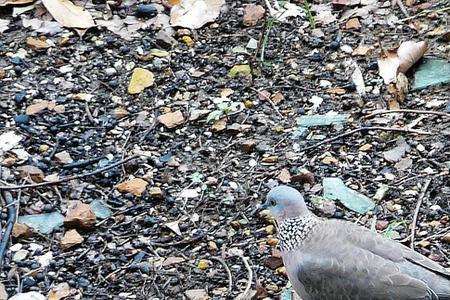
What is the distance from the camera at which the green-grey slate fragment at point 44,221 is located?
386 cm

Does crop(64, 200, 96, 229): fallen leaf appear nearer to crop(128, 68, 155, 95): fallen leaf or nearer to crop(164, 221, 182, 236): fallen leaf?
crop(164, 221, 182, 236): fallen leaf

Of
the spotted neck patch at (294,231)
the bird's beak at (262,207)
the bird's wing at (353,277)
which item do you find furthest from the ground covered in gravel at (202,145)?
the bird's wing at (353,277)

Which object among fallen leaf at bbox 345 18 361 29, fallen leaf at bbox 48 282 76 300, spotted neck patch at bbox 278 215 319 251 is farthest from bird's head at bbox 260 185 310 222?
fallen leaf at bbox 345 18 361 29

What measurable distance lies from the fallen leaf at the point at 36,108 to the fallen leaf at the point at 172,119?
0.55m

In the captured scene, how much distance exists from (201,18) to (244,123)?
0.91m

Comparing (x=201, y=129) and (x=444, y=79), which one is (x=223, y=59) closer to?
(x=201, y=129)

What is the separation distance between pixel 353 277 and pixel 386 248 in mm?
166

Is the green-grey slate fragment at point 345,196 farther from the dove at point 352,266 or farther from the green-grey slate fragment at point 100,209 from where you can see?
the green-grey slate fragment at point 100,209

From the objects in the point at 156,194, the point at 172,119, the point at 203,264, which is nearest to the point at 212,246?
the point at 203,264

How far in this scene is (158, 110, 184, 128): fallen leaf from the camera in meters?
4.39

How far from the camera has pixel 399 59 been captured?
15.1 feet

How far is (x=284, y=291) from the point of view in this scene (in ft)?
11.7

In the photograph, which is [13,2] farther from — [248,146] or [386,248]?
[386,248]

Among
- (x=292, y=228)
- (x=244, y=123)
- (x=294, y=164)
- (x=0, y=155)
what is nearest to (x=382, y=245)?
(x=292, y=228)
